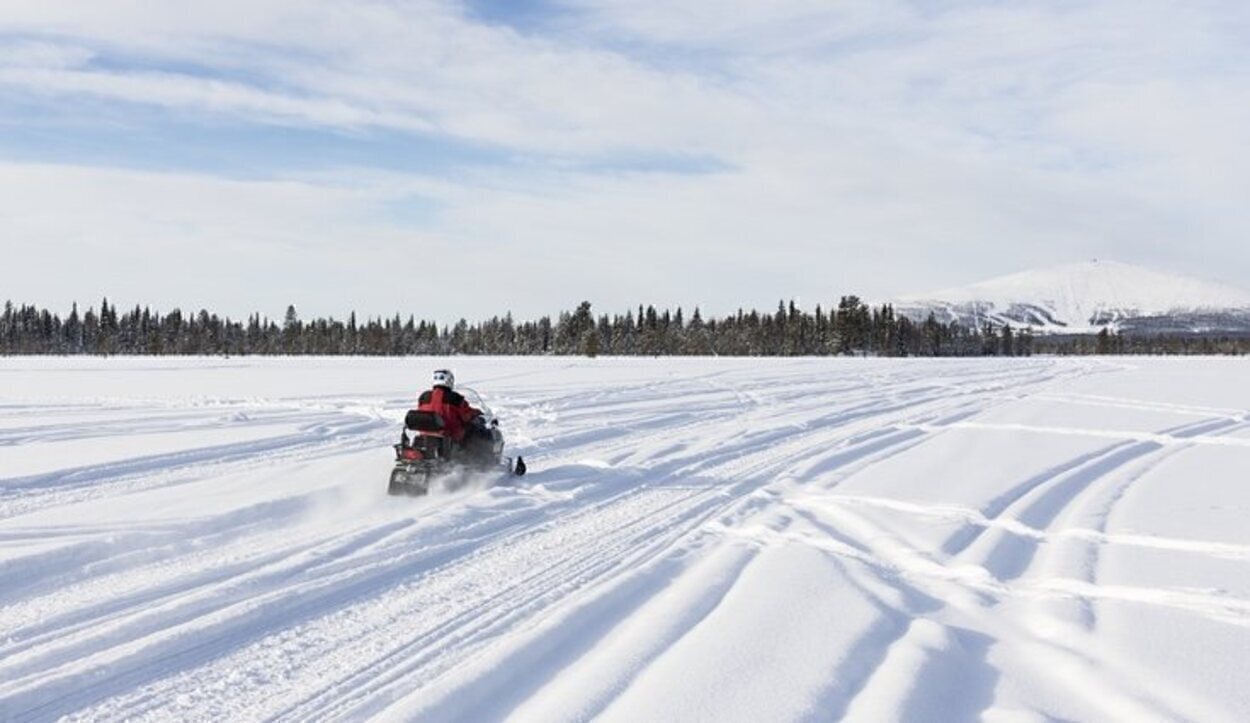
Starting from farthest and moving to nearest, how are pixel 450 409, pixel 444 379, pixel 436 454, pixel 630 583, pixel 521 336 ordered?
pixel 521 336
pixel 444 379
pixel 450 409
pixel 436 454
pixel 630 583

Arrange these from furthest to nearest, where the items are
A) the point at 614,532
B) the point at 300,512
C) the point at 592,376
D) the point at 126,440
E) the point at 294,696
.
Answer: the point at 592,376
the point at 126,440
the point at 300,512
the point at 614,532
the point at 294,696

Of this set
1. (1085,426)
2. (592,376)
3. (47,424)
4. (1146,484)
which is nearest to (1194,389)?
(1085,426)

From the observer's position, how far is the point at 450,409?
10.8 meters

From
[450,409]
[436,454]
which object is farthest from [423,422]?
[436,454]

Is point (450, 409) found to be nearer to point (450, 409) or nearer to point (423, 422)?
point (450, 409)

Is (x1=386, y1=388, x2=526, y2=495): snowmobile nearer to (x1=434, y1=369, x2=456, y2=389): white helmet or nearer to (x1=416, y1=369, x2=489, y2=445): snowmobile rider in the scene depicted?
(x1=416, y1=369, x2=489, y2=445): snowmobile rider

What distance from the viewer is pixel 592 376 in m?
35.6

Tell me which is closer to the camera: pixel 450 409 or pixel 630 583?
pixel 630 583

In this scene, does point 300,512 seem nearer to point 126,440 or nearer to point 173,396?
point 126,440

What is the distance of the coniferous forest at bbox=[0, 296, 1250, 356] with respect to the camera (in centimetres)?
11169

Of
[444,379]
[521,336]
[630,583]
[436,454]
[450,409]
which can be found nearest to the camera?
[630,583]

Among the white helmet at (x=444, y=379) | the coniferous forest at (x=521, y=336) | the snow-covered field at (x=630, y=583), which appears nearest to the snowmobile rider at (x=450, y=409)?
the white helmet at (x=444, y=379)

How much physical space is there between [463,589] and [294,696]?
192 cm

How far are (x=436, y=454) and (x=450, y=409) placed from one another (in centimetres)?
82
